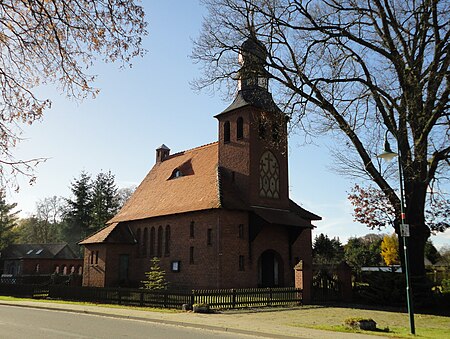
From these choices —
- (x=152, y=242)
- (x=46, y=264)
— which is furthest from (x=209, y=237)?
(x=46, y=264)

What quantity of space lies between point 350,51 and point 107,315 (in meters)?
15.9

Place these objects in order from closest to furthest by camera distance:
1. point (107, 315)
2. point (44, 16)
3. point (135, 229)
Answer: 1. point (44, 16)
2. point (107, 315)
3. point (135, 229)

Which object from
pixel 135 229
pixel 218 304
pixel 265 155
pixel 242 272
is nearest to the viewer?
pixel 218 304

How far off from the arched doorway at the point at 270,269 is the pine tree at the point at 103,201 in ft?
120

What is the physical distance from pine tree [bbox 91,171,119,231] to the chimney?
23132 millimetres

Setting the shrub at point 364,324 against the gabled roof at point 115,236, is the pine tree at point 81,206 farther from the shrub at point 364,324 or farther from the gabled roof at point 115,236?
the shrub at point 364,324

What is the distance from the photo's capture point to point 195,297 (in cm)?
2036

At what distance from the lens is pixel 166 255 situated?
33375 mm

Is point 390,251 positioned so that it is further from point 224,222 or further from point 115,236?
point 224,222

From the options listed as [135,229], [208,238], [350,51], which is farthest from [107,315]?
[135,229]

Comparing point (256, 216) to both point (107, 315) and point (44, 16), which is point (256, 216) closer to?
point (107, 315)

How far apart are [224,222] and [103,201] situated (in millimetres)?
39132

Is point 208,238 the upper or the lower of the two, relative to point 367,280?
upper

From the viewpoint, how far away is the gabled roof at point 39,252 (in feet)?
187
